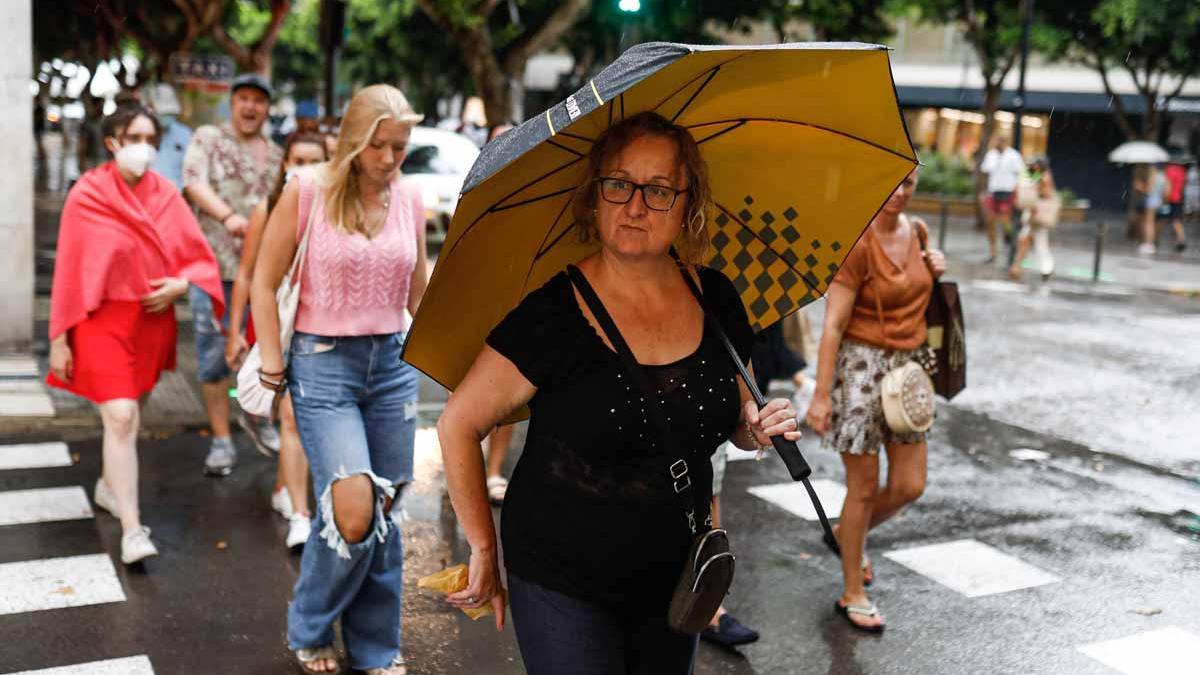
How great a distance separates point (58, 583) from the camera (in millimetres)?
5301

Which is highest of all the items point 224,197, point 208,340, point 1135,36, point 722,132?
point 1135,36

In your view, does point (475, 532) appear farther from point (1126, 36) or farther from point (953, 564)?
point (1126, 36)

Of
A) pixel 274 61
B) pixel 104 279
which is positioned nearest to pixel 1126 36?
pixel 104 279

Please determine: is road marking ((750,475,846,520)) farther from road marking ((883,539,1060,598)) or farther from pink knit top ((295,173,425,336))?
pink knit top ((295,173,425,336))

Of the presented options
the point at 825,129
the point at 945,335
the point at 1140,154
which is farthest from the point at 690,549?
the point at 1140,154

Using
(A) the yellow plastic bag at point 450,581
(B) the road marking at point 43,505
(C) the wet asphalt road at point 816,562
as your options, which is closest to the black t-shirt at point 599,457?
(A) the yellow plastic bag at point 450,581

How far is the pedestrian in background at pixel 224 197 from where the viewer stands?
22.8 feet

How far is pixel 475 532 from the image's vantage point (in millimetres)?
2828

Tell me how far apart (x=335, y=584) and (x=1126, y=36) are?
27.3 metres

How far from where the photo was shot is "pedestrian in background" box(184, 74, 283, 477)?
694cm

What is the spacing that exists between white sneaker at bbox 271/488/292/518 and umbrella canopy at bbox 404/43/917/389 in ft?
11.8

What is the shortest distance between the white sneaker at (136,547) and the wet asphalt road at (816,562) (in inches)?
3.3

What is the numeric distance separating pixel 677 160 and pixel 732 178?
14.1 inches

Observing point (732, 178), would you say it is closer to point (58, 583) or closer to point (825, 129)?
point (825, 129)
